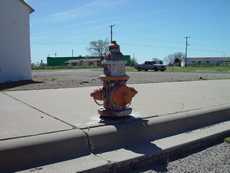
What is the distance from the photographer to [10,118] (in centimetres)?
502

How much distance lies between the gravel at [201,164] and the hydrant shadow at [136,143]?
2.4 inches

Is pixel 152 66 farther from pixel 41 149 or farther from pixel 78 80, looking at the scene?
pixel 41 149

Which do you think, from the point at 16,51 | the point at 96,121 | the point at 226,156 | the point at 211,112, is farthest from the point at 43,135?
the point at 16,51

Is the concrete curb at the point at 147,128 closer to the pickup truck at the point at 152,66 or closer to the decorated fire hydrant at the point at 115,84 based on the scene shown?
the decorated fire hydrant at the point at 115,84

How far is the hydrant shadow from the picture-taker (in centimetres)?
368

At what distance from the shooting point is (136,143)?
4.21 meters

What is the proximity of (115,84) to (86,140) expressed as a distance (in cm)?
106

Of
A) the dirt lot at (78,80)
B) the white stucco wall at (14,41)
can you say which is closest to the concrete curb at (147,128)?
the dirt lot at (78,80)

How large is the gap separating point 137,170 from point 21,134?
1.54 metres

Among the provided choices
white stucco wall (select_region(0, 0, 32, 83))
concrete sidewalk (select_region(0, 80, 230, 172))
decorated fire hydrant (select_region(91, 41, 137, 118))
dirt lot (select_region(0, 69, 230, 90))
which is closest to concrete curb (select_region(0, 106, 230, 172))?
concrete sidewalk (select_region(0, 80, 230, 172))

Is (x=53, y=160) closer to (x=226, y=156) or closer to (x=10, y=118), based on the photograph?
(x=10, y=118)

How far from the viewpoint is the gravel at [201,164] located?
3588 mm

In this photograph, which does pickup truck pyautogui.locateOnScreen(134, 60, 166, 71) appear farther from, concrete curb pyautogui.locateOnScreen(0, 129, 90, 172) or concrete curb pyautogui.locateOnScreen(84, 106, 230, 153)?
concrete curb pyautogui.locateOnScreen(0, 129, 90, 172)

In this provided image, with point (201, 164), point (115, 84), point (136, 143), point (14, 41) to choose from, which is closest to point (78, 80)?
point (14, 41)
